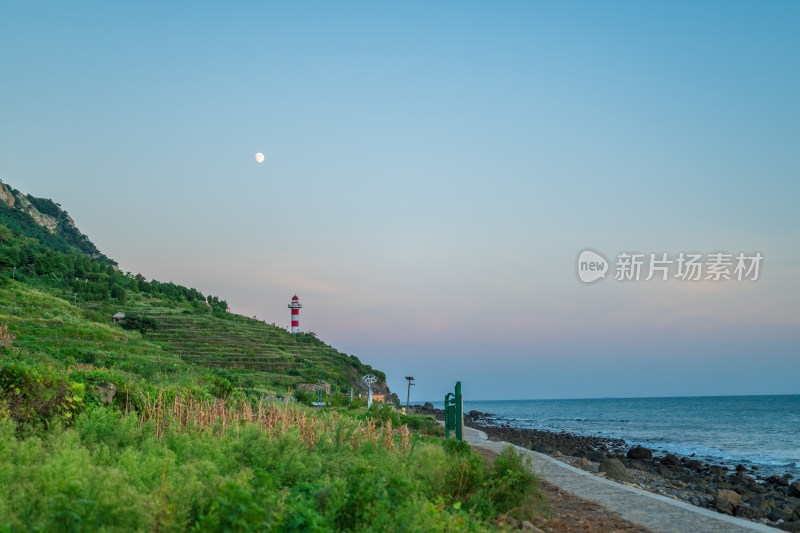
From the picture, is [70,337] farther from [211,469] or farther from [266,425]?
[211,469]

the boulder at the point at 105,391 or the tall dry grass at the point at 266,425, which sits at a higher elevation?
the boulder at the point at 105,391

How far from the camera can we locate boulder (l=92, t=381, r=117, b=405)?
11164 mm

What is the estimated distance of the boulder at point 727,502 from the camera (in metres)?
13.2

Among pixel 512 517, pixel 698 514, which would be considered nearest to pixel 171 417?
pixel 512 517

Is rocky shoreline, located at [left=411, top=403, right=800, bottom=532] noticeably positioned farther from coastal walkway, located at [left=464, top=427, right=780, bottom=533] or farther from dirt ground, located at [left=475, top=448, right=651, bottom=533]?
dirt ground, located at [left=475, top=448, right=651, bottom=533]

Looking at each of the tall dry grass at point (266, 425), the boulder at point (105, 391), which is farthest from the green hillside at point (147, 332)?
the tall dry grass at point (266, 425)

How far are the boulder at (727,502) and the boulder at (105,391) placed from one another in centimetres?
1365

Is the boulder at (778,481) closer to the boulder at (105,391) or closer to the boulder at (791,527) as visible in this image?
the boulder at (791,527)

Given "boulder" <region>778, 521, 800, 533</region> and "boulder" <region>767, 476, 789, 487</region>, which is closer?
"boulder" <region>778, 521, 800, 533</region>

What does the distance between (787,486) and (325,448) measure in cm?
1786

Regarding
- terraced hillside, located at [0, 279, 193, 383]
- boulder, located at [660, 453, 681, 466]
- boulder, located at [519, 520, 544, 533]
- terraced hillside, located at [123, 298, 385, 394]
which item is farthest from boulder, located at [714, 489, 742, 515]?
terraced hillside, located at [123, 298, 385, 394]

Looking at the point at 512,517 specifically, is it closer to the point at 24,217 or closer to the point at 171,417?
the point at 171,417

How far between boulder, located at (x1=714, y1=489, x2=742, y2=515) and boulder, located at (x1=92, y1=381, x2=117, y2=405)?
13.7 meters

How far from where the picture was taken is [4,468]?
5.92m
